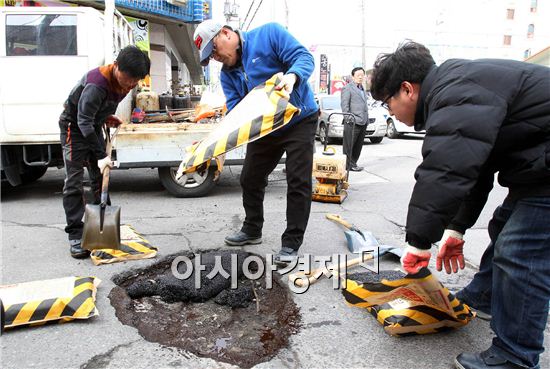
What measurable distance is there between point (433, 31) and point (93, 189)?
189ft

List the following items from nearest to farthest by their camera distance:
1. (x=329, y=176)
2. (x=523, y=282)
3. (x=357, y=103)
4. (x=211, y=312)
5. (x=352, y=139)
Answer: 1. (x=523, y=282)
2. (x=211, y=312)
3. (x=329, y=176)
4. (x=352, y=139)
5. (x=357, y=103)

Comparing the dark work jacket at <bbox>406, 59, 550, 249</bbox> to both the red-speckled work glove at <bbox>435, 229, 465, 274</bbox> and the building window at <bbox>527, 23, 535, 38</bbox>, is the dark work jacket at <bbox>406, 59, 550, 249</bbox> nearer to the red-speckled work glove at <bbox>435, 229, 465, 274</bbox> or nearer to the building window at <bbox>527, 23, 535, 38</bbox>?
the red-speckled work glove at <bbox>435, 229, 465, 274</bbox>

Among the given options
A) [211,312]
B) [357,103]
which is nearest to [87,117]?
[211,312]

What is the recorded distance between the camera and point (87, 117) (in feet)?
11.5

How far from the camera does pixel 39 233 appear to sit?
438 cm

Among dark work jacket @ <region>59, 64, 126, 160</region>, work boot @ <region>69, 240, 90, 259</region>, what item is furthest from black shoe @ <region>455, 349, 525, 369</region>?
dark work jacket @ <region>59, 64, 126, 160</region>

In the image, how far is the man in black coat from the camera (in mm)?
1738

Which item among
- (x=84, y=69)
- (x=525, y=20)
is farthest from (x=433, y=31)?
(x=84, y=69)

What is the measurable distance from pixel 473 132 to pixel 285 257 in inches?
80.0

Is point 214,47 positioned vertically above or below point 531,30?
below

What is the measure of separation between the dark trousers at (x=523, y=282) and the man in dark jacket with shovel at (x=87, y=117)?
287 centimetres

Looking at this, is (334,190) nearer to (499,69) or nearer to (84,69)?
(84,69)

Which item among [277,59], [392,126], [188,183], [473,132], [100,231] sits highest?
[277,59]

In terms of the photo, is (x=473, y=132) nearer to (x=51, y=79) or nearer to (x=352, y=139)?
Result: (x=51, y=79)
